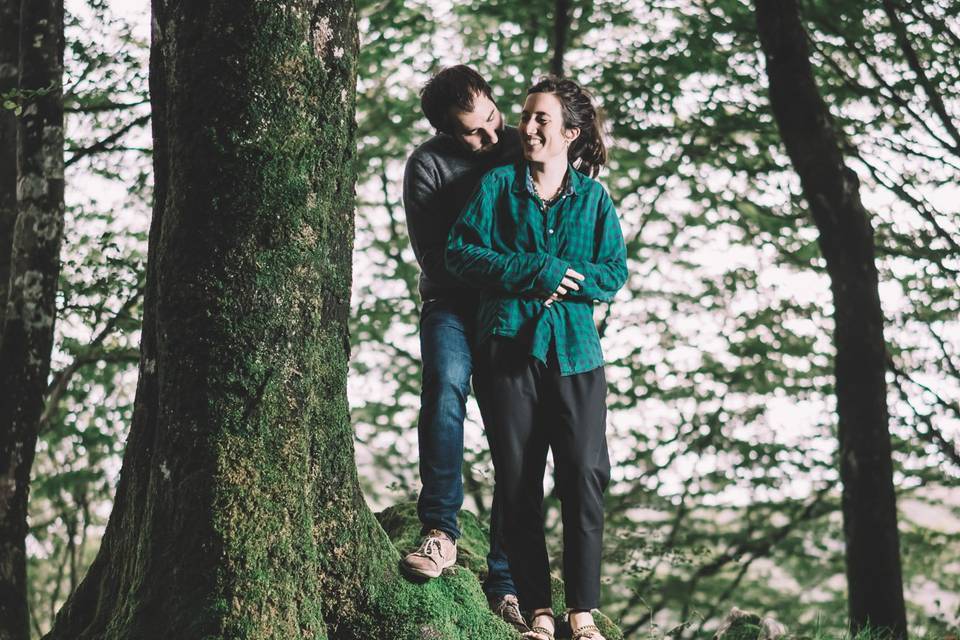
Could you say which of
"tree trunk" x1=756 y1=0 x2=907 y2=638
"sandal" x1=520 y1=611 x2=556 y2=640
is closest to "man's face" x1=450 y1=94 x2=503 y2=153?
"sandal" x1=520 y1=611 x2=556 y2=640

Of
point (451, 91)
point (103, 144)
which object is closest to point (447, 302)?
point (451, 91)

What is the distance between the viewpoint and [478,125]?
4.06m

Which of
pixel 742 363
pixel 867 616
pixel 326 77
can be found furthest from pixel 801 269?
pixel 326 77

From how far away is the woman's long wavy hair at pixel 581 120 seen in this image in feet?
12.7

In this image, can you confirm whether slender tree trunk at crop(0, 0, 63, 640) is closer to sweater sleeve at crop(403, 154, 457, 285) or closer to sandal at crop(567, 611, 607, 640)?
sweater sleeve at crop(403, 154, 457, 285)

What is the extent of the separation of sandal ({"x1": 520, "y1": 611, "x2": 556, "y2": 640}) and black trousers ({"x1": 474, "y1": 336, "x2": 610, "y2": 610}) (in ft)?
0.45

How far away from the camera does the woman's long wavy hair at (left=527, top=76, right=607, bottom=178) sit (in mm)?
3873

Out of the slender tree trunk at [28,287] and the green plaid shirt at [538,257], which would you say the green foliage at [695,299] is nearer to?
the slender tree trunk at [28,287]

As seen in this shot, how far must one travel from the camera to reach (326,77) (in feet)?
10.8

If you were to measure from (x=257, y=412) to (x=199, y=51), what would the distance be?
3.98 feet

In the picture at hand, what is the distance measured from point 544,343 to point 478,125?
1.02m

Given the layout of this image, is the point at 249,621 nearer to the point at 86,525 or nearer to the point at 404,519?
the point at 404,519

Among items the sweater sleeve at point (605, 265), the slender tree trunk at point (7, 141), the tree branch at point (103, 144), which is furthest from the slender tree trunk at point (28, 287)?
the sweater sleeve at point (605, 265)

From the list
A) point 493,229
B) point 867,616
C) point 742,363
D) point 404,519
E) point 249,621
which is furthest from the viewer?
point 742,363
